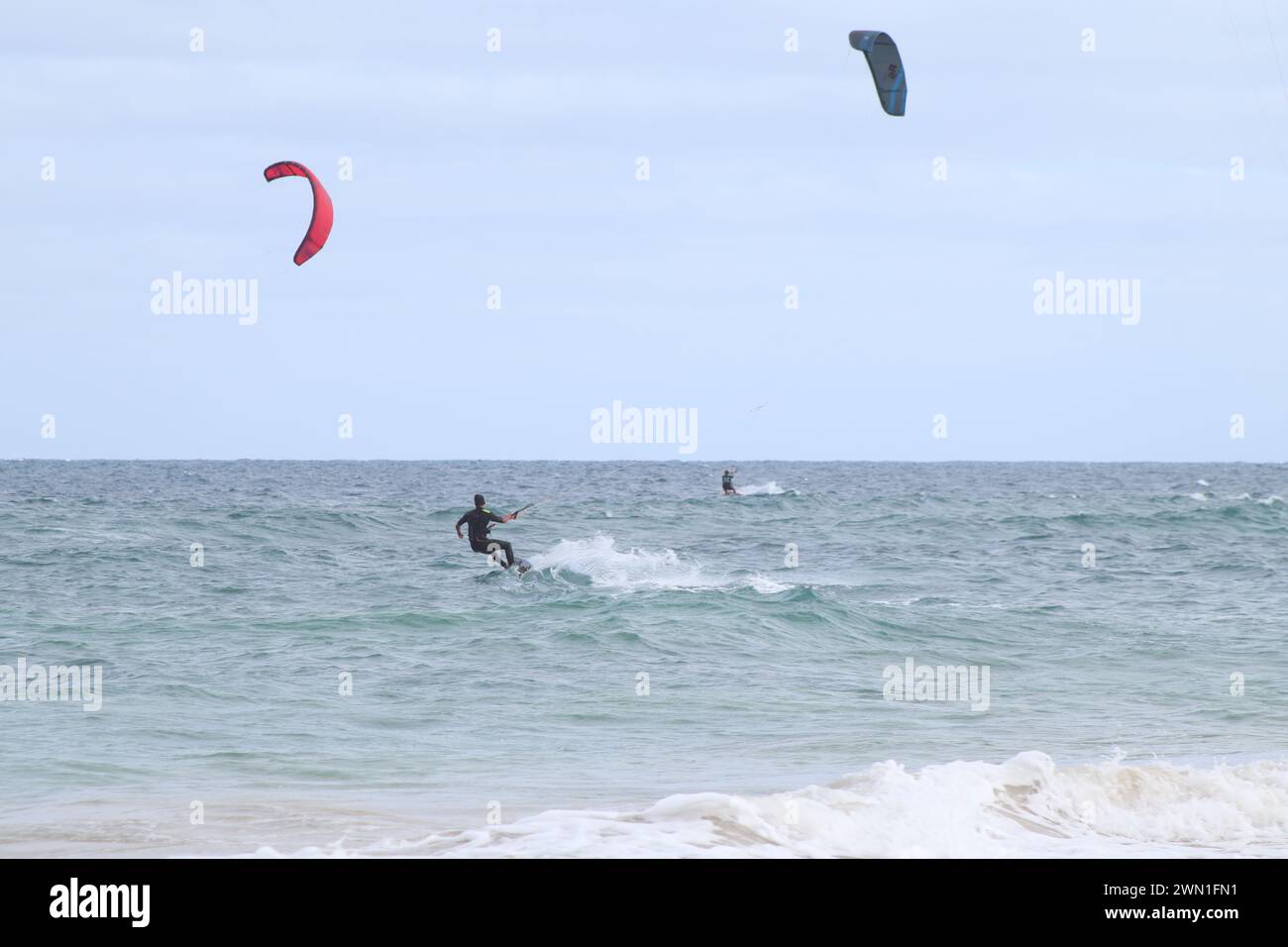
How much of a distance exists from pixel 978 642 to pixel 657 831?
414 inches

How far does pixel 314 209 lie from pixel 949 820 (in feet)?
62.3

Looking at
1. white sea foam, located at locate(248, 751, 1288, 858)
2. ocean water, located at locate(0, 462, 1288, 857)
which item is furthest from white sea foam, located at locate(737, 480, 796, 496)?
white sea foam, located at locate(248, 751, 1288, 858)

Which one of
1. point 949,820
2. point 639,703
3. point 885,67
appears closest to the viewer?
point 949,820

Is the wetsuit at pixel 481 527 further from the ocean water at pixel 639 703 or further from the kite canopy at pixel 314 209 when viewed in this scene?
the kite canopy at pixel 314 209

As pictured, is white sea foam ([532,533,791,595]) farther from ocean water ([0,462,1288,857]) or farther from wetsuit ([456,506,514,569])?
wetsuit ([456,506,514,569])

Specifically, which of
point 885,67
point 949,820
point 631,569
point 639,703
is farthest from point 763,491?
point 949,820

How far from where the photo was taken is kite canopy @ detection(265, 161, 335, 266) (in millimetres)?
23812

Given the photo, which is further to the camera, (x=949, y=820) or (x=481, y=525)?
(x=481, y=525)

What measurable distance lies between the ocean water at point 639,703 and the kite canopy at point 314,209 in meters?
5.94

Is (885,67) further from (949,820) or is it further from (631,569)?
(949,820)

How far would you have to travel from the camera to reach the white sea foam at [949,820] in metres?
8.13

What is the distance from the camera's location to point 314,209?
2456 cm

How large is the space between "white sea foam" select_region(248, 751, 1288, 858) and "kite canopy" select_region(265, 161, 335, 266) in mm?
16838
